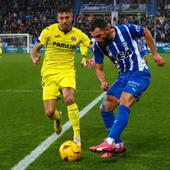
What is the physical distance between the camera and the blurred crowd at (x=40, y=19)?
165 feet

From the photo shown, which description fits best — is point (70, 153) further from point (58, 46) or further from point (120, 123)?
point (58, 46)

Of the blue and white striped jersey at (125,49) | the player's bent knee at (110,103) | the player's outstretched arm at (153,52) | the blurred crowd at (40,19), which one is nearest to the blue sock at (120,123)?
the player's bent knee at (110,103)

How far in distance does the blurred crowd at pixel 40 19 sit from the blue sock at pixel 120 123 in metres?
40.0

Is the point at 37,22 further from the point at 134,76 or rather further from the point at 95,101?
the point at 134,76

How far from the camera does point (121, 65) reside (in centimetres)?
761

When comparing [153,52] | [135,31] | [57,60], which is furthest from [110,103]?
[57,60]

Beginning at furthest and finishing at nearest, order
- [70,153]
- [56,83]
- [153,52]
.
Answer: [56,83] → [153,52] → [70,153]

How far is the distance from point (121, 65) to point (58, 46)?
5.18ft

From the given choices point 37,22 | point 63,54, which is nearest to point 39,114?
point 63,54

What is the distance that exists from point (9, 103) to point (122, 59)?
6.77m

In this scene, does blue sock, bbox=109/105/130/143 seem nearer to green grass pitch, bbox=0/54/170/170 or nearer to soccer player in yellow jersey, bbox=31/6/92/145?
green grass pitch, bbox=0/54/170/170

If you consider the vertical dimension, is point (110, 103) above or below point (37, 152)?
above

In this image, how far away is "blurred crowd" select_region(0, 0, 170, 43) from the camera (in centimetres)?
5019

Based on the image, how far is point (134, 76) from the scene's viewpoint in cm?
750
